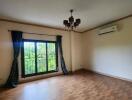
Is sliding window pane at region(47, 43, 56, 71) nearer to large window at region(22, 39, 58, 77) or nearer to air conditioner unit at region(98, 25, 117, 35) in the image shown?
large window at region(22, 39, 58, 77)

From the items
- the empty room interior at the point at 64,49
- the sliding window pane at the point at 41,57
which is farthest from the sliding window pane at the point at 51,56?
the sliding window pane at the point at 41,57

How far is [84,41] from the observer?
606cm

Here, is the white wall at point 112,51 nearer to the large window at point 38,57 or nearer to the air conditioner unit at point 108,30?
the air conditioner unit at point 108,30

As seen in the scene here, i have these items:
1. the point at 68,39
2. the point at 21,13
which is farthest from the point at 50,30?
the point at 21,13

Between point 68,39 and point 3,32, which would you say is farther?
point 68,39

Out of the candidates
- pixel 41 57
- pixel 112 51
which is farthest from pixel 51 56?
pixel 112 51

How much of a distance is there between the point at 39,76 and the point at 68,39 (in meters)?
2.53

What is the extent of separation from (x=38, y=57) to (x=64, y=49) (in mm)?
1516

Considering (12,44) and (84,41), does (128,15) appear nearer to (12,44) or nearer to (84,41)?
(84,41)

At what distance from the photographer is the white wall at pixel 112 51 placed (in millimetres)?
3811

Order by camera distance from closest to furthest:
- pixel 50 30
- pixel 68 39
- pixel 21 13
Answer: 1. pixel 21 13
2. pixel 50 30
3. pixel 68 39

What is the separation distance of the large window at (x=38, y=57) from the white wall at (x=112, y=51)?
6.79 feet

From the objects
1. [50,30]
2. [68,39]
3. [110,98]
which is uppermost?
[50,30]

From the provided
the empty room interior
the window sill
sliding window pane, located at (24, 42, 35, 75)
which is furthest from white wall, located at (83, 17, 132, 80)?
sliding window pane, located at (24, 42, 35, 75)
